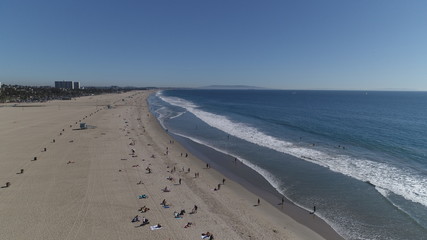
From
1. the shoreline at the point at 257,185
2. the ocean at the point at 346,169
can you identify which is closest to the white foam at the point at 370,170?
the ocean at the point at 346,169

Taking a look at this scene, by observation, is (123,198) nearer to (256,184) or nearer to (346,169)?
(256,184)

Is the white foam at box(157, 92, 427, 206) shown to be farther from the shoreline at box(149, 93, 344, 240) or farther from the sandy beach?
the sandy beach

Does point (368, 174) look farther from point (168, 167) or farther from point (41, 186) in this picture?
point (41, 186)

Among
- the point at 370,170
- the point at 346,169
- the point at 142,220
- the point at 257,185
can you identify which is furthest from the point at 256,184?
the point at 370,170

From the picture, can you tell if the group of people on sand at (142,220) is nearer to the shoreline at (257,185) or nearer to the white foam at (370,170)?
the shoreline at (257,185)

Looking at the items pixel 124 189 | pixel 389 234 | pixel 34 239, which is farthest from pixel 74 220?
pixel 389 234

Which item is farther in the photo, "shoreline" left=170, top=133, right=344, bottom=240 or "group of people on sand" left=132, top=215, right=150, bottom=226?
"shoreline" left=170, top=133, right=344, bottom=240

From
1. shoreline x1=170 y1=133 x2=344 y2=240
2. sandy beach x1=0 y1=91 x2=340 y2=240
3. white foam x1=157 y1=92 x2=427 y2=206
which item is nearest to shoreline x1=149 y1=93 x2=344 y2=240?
shoreline x1=170 y1=133 x2=344 y2=240
